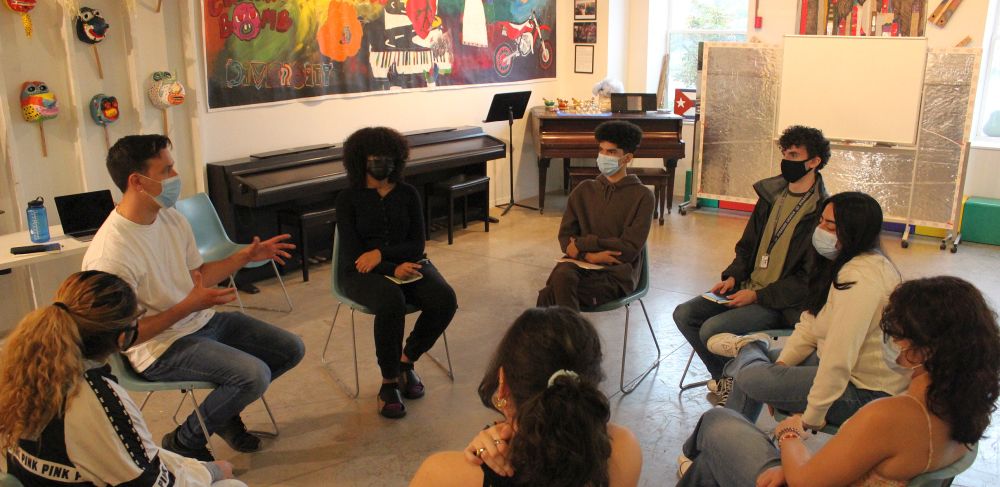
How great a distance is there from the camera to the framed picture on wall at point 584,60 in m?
8.03

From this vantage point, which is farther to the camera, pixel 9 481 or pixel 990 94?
pixel 990 94

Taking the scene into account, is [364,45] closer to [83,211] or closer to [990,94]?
[83,211]

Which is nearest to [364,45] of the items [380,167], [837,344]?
[380,167]

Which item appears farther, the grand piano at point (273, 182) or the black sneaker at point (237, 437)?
the grand piano at point (273, 182)

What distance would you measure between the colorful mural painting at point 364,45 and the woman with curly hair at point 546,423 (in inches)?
161

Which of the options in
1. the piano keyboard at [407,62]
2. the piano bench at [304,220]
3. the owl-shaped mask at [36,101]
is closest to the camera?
the owl-shaped mask at [36,101]

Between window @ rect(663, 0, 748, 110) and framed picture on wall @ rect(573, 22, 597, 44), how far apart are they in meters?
0.87

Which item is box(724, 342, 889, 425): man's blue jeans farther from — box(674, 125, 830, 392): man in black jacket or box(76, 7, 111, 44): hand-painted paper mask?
box(76, 7, 111, 44): hand-painted paper mask

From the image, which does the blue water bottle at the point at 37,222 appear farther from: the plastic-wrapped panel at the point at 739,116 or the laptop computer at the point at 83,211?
the plastic-wrapped panel at the point at 739,116

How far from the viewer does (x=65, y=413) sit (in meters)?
1.84

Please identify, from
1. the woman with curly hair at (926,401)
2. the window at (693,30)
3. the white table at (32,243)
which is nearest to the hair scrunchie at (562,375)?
the woman with curly hair at (926,401)

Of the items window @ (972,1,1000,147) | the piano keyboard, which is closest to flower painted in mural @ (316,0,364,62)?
the piano keyboard

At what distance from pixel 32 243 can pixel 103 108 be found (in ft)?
3.01

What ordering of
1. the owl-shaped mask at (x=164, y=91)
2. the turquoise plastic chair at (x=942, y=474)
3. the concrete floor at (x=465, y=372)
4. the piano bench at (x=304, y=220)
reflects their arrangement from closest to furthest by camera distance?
the turquoise plastic chair at (x=942, y=474) → the concrete floor at (x=465, y=372) → the owl-shaped mask at (x=164, y=91) → the piano bench at (x=304, y=220)
